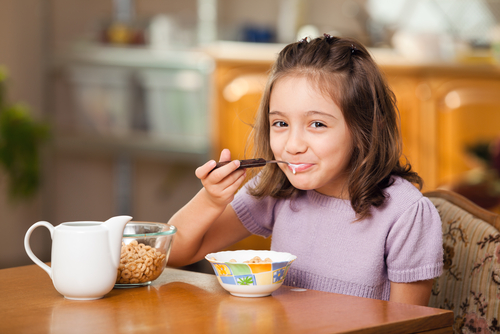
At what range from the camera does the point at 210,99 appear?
3.18 meters

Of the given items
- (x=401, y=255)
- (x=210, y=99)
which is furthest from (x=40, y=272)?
(x=210, y=99)

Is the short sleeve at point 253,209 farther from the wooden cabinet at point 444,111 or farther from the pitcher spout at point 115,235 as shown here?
the wooden cabinet at point 444,111

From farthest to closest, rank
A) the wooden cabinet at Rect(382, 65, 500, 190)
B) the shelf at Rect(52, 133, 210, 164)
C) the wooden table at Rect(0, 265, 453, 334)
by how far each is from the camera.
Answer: the shelf at Rect(52, 133, 210, 164) → the wooden cabinet at Rect(382, 65, 500, 190) → the wooden table at Rect(0, 265, 453, 334)

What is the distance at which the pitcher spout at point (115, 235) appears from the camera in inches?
34.3

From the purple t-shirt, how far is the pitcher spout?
1.15ft

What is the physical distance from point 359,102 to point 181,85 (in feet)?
8.26

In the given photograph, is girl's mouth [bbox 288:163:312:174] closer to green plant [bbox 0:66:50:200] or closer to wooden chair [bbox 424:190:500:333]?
wooden chair [bbox 424:190:500:333]

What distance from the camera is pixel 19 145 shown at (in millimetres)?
3344

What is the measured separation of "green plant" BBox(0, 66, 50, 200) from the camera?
326 centimetres

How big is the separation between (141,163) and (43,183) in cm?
63

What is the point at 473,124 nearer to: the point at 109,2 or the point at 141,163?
the point at 141,163

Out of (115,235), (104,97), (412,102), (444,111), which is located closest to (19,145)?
(104,97)

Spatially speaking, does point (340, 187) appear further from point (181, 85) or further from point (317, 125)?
point (181, 85)

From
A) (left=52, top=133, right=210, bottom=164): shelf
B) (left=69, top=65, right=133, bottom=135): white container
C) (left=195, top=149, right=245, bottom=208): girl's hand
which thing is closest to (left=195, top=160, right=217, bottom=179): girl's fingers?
(left=195, top=149, right=245, bottom=208): girl's hand
